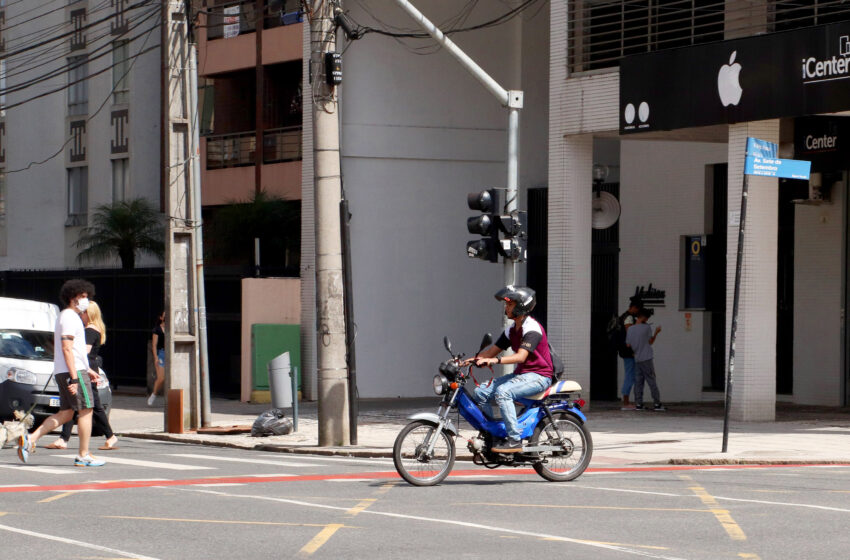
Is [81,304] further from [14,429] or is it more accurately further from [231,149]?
[231,149]

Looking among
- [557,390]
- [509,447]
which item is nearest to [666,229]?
[557,390]

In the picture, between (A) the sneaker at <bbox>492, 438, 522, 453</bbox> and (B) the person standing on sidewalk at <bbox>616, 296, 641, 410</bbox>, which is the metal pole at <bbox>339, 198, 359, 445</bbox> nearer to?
(A) the sneaker at <bbox>492, 438, 522, 453</bbox>

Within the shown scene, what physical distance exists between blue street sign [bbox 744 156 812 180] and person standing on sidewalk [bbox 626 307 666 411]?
730cm

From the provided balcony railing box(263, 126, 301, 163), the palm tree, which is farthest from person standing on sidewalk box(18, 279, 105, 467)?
the palm tree

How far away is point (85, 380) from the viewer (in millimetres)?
15094

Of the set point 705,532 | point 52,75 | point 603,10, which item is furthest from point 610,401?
point 52,75

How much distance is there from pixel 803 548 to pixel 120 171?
37.5 meters

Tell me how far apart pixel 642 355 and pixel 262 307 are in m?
7.54

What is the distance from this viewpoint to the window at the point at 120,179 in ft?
145

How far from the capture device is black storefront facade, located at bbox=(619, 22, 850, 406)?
20.2m

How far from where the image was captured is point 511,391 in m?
13.3

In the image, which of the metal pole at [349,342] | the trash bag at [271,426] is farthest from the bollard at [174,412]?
the metal pole at [349,342]

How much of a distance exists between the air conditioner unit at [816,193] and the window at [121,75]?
24.7 m

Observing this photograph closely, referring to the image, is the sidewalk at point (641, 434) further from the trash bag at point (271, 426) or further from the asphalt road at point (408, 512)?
the asphalt road at point (408, 512)
